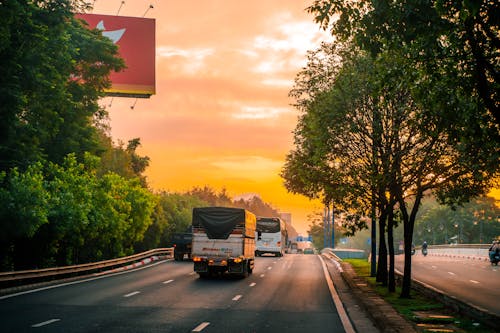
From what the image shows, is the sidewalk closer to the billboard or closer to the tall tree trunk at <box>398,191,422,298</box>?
the tall tree trunk at <box>398,191,422,298</box>

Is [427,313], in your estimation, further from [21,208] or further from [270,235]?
[270,235]

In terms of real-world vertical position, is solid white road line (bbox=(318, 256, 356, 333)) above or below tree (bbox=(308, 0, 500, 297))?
below

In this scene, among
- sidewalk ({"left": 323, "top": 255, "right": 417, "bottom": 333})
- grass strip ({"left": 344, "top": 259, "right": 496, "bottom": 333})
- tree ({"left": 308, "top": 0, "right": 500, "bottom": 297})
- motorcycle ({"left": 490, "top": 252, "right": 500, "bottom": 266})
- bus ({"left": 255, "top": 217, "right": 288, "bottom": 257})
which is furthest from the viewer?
bus ({"left": 255, "top": 217, "right": 288, "bottom": 257})

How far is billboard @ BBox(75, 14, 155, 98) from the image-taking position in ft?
189

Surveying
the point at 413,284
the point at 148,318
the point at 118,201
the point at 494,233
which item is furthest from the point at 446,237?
the point at 148,318

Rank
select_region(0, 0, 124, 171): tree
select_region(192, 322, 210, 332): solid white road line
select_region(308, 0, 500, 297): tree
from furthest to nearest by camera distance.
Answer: select_region(0, 0, 124, 171): tree, select_region(192, 322, 210, 332): solid white road line, select_region(308, 0, 500, 297): tree

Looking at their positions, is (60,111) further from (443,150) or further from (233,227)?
(443,150)

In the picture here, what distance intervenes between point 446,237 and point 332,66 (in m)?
117

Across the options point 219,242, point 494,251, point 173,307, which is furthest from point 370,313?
point 494,251

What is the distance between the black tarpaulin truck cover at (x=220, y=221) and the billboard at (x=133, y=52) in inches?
1008

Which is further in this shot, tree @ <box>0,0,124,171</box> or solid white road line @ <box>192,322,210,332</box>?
tree @ <box>0,0,124,171</box>

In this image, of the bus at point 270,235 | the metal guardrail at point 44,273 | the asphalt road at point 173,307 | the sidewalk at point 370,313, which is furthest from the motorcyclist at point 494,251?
the sidewalk at point 370,313

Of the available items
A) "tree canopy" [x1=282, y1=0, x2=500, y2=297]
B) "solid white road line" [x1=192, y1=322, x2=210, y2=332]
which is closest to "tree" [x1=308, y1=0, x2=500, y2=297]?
"tree canopy" [x1=282, y1=0, x2=500, y2=297]

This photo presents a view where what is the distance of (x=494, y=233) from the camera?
12875 cm
